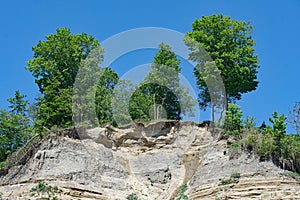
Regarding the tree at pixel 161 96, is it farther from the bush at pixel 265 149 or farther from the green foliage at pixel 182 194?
the bush at pixel 265 149

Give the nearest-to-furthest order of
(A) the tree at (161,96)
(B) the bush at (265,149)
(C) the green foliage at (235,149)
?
1. (B) the bush at (265,149)
2. (C) the green foliage at (235,149)
3. (A) the tree at (161,96)

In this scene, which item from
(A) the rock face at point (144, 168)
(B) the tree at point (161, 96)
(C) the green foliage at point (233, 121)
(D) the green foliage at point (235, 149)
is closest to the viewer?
(A) the rock face at point (144, 168)

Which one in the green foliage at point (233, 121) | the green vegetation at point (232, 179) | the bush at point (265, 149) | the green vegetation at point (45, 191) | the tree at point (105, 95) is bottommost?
the green vegetation at point (45, 191)

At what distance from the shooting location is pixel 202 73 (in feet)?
128

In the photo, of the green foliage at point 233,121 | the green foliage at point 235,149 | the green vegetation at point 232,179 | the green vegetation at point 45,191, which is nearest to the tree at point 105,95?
the green foliage at point 233,121

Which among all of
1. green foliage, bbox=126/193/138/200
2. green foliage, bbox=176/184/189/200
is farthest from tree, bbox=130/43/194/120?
green foliage, bbox=126/193/138/200

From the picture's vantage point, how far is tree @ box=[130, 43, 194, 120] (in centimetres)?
3844

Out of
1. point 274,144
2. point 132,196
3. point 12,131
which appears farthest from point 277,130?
point 12,131

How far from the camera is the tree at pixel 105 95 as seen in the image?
37.8m

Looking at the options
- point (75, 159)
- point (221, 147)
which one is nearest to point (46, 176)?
point (75, 159)

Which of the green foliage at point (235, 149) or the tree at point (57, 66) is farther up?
the tree at point (57, 66)

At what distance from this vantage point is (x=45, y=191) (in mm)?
29312

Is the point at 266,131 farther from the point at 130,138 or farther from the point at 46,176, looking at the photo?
the point at 46,176

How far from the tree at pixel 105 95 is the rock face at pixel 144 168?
8.36 feet
